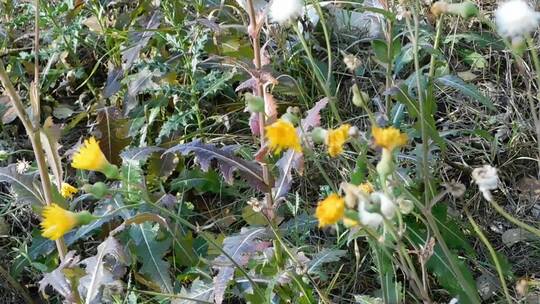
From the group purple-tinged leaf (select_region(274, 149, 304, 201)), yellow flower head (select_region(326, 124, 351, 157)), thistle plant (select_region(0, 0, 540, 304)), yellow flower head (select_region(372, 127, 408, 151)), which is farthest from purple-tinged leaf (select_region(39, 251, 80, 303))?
yellow flower head (select_region(372, 127, 408, 151))

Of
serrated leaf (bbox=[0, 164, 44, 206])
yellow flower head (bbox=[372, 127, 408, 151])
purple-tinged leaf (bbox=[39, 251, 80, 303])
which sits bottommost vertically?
purple-tinged leaf (bbox=[39, 251, 80, 303])

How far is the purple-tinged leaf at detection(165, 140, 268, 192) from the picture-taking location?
2078 millimetres

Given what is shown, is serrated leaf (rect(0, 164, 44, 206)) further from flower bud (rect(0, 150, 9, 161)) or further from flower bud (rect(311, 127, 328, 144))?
flower bud (rect(311, 127, 328, 144))

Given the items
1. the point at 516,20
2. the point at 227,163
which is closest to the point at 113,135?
the point at 227,163

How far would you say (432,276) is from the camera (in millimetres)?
2266

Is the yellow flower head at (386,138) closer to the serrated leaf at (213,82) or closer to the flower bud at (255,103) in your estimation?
the flower bud at (255,103)

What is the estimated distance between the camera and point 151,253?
2.25 m

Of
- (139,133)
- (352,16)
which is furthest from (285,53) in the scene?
(139,133)

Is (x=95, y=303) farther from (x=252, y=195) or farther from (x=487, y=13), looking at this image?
(x=487, y=13)

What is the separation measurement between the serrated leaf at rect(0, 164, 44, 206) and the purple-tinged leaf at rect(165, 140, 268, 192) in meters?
0.39

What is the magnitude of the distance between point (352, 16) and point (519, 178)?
2.96 feet

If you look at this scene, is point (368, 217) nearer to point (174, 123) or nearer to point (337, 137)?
point (337, 137)

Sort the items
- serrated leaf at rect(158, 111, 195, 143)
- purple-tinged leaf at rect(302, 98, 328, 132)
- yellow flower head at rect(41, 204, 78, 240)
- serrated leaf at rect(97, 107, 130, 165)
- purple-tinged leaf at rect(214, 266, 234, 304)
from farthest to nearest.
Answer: serrated leaf at rect(97, 107, 130, 165)
serrated leaf at rect(158, 111, 195, 143)
purple-tinged leaf at rect(302, 98, 328, 132)
purple-tinged leaf at rect(214, 266, 234, 304)
yellow flower head at rect(41, 204, 78, 240)

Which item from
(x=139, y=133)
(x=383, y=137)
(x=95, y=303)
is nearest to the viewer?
(x=383, y=137)
